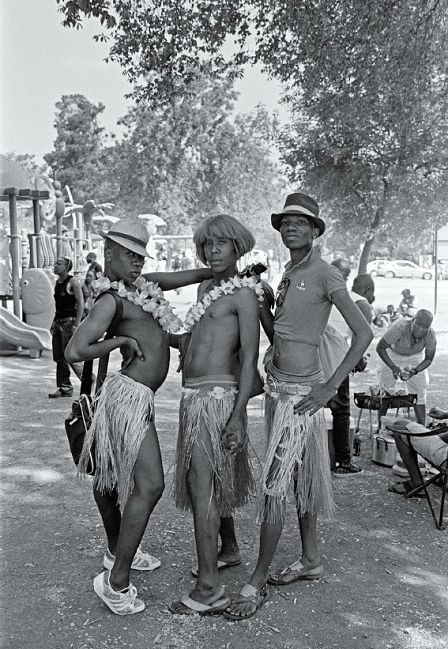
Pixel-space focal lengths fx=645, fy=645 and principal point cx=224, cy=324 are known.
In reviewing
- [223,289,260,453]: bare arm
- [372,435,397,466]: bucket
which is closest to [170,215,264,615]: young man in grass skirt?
[223,289,260,453]: bare arm

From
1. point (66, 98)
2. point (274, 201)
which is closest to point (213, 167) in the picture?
point (274, 201)

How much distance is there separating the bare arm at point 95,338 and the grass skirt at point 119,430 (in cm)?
23

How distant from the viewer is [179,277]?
347 centimetres

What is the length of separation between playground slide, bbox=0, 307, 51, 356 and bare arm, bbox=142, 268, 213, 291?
7930 millimetres

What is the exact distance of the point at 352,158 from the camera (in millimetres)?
12852

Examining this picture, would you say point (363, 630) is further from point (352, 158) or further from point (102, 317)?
point (352, 158)

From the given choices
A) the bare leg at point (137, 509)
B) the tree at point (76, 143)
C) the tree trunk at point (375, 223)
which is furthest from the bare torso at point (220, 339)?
the tree at point (76, 143)

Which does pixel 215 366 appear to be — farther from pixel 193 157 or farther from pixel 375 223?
pixel 193 157

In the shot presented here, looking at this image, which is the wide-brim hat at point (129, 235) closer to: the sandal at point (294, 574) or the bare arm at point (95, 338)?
the bare arm at point (95, 338)

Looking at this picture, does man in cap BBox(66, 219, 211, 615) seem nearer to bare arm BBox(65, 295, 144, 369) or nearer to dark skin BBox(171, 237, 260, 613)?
bare arm BBox(65, 295, 144, 369)

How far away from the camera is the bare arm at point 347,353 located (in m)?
2.97

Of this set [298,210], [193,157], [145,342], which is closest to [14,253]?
[145,342]

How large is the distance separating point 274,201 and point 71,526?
130 ft

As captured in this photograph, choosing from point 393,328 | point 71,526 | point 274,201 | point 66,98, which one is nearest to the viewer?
point 71,526
